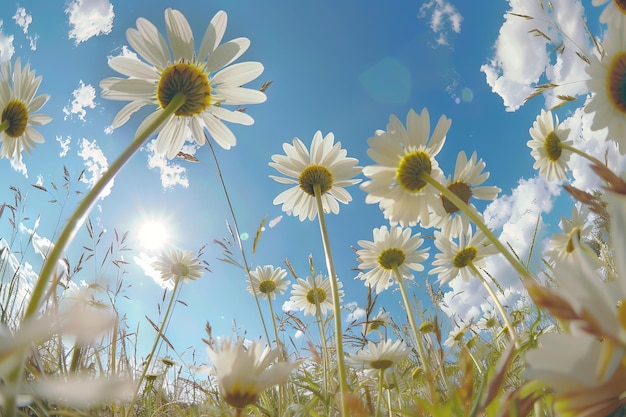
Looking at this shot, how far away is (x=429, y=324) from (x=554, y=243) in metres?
1.20

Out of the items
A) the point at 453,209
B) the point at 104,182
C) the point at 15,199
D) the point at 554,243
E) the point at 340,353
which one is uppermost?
the point at 15,199

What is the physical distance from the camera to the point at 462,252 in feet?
6.20

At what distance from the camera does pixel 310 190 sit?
1.80 metres

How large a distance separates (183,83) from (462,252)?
1.37 meters

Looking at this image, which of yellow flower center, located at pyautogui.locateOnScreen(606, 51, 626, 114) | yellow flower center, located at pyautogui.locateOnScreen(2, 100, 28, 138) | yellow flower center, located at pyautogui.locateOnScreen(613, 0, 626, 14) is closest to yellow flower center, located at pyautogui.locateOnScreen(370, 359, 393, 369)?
yellow flower center, located at pyautogui.locateOnScreen(606, 51, 626, 114)

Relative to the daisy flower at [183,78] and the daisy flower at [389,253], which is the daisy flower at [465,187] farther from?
the daisy flower at [183,78]

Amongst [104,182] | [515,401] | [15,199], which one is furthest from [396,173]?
[15,199]

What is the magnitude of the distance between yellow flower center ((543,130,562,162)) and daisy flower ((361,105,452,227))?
114 centimetres

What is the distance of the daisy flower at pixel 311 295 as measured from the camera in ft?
9.16

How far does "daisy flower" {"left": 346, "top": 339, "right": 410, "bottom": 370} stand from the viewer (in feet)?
4.30

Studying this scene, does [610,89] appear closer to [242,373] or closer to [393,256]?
[393,256]

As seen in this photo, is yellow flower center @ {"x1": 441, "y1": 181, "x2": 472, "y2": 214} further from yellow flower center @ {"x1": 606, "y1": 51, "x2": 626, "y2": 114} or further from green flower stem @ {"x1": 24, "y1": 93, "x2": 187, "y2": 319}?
green flower stem @ {"x1": 24, "y1": 93, "x2": 187, "y2": 319}

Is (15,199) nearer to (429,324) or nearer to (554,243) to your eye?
(429,324)

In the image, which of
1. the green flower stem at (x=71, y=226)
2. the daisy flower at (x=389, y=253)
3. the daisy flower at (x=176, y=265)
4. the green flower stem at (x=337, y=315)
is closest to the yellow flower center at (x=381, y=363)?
the green flower stem at (x=337, y=315)
